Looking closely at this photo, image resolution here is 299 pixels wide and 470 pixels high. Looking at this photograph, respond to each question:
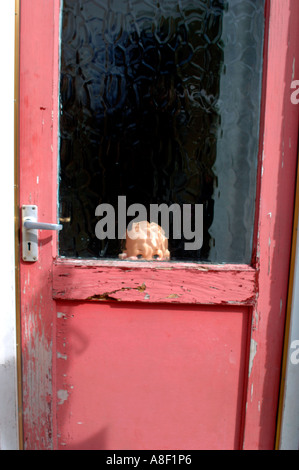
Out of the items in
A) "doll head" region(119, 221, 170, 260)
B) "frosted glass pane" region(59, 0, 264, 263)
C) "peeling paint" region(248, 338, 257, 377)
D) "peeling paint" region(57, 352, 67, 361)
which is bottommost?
"peeling paint" region(57, 352, 67, 361)

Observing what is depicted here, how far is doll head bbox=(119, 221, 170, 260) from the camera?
3.62ft

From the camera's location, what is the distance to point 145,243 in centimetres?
110

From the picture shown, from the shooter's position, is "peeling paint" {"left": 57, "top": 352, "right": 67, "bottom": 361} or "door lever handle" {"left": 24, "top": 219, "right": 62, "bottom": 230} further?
"peeling paint" {"left": 57, "top": 352, "right": 67, "bottom": 361}

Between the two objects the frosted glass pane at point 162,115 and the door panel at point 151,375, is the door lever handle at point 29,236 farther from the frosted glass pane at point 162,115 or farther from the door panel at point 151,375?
the door panel at point 151,375

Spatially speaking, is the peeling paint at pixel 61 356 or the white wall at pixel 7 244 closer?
the white wall at pixel 7 244

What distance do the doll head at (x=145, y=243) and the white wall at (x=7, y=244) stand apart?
0.42 m

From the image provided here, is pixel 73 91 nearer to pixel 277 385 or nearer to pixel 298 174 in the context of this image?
pixel 298 174

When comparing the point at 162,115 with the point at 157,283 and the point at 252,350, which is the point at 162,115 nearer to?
the point at 157,283

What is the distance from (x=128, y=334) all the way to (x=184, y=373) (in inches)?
10.2

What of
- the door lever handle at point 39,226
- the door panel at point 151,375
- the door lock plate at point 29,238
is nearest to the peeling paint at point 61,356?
the door panel at point 151,375

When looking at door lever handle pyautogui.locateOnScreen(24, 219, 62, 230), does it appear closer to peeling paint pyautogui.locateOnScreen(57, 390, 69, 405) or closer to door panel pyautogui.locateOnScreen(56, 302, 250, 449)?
door panel pyautogui.locateOnScreen(56, 302, 250, 449)

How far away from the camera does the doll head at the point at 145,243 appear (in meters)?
1.10

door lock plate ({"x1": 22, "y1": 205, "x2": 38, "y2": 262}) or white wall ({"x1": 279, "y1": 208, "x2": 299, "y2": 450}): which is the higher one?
door lock plate ({"x1": 22, "y1": 205, "x2": 38, "y2": 262})

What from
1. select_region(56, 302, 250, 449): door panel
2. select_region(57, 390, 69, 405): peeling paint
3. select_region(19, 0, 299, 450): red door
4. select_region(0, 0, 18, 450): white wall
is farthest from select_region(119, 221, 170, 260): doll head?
select_region(57, 390, 69, 405): peeling paint
